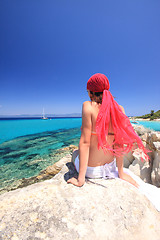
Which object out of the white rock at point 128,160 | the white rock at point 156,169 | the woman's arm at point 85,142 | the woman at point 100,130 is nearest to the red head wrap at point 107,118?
the woman at point 100,130

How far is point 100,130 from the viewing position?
1.46 meters

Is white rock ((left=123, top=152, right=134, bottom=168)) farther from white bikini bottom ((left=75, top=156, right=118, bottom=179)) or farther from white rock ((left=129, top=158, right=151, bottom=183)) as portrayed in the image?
white bikini bottom ((left=75, top=156, right=118, bottom=179))

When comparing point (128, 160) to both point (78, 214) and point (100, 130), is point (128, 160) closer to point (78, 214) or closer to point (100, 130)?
point (100, 130)

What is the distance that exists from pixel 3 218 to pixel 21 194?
321mm

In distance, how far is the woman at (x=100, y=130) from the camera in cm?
150

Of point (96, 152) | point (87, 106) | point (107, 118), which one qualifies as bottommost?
point (96, 152)

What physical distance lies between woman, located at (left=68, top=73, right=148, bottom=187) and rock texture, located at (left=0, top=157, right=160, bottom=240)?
0.91 feet

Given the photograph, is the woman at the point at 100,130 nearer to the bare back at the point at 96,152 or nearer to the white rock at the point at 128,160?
the bare back at the point at 96,152

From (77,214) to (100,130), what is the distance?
100 centimetres

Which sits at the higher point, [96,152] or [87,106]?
[87,106]

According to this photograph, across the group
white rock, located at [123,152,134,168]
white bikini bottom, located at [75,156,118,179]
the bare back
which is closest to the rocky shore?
white bikini bottom, located at [75,156,118,179]

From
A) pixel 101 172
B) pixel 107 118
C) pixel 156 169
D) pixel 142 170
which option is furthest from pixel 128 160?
pixel 107 118

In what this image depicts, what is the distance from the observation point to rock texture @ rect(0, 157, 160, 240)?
979 mm

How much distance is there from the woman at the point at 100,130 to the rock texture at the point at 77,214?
0.28 m
